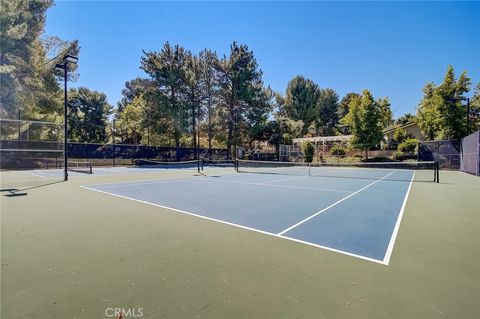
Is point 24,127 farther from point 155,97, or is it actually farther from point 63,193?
point 155,97

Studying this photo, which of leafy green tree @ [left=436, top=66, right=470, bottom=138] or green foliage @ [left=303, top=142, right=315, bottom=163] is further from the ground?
leafy green tree @ [left=436, top=66, right=470, bottom=138]

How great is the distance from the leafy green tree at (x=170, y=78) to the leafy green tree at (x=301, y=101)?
68.1ft

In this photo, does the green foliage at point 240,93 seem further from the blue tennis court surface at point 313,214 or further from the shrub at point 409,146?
the blue tennis court surface at point 313,214

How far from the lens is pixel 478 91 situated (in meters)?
30.8

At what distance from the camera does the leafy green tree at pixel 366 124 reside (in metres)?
26.8

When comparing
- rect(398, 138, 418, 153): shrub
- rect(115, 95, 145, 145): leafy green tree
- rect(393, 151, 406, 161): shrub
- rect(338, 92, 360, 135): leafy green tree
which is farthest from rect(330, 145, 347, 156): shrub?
rect(115, 95, 145, 145): leafy green tree

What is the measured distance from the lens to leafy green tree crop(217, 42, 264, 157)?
108ft

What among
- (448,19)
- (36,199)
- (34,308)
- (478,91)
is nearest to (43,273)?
(34,308)

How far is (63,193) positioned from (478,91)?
140 ft

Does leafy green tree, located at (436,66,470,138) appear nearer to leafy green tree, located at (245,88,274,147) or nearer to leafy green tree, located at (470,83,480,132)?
leafy green tree, located at (470,83,480,132)

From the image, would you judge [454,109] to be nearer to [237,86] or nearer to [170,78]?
[237,86]

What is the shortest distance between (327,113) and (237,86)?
26.1 metres

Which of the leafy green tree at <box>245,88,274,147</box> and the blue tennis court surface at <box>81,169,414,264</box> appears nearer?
the blue tennis court surface at <box>81,169,414,264</box>

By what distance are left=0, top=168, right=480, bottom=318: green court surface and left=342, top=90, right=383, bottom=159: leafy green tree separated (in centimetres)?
2404
